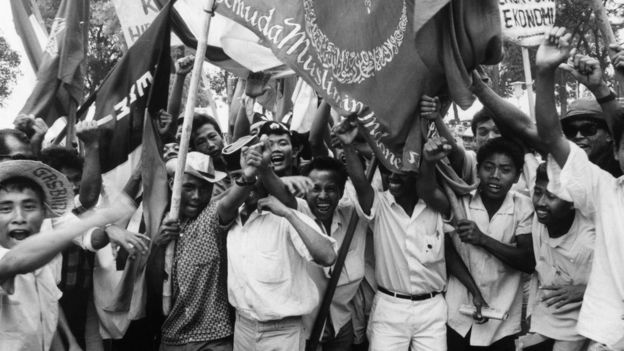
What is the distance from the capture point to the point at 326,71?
4.25m

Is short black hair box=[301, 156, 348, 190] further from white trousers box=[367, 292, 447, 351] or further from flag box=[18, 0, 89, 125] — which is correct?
flag box=[18, 0, 89, 125]

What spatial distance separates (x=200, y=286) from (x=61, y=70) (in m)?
2.46

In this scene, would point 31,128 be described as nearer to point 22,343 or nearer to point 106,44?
point 22,343

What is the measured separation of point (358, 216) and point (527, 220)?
1.13 meters

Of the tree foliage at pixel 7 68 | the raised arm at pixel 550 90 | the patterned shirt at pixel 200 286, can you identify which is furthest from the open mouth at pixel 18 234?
the tree foliage at pixel 7 68

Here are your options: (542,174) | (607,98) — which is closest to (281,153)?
(542,174)

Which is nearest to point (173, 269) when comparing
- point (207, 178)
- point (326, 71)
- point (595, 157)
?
point (207, 178)

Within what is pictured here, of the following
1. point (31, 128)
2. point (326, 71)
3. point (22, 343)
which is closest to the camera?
point (22, 343)

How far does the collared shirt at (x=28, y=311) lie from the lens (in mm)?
3350

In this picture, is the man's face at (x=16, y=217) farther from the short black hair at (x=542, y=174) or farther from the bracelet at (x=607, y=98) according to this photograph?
the bracelet at (x=607, y=98)

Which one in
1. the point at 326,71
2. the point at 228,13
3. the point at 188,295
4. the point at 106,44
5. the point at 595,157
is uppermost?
the point at 106,44

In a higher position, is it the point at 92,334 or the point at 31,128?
the point at 31,128

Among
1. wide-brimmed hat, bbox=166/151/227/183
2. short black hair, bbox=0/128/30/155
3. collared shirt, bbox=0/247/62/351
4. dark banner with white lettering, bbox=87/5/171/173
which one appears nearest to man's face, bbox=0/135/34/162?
short black hair, bbox=0/128/30/155

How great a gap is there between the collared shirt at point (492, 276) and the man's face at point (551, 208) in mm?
502
